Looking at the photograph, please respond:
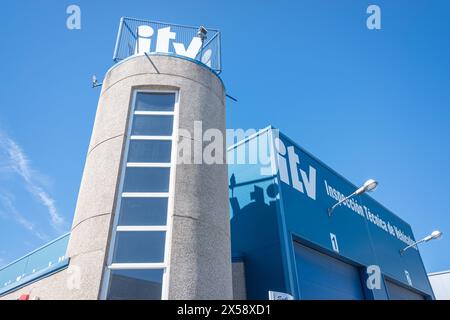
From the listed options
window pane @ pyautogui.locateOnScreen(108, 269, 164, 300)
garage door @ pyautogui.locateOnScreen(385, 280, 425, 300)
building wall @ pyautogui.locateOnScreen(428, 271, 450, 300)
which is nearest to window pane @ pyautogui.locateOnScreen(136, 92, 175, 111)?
window pane @ pyautogui.locateOnScreen(108, 269, 164, 300)

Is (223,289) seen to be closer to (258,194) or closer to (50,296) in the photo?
(50,296)

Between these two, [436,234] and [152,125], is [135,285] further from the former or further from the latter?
[436,234]

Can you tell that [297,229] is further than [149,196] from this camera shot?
Yes

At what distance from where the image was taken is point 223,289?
21.9 feet

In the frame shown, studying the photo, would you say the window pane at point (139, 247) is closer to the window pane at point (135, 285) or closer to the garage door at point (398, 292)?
the window pane at point (135, 285)

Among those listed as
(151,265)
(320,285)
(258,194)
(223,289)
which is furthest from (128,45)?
(320,285)

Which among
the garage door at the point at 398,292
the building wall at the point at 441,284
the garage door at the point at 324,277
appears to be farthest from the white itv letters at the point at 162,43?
the building wall at the point at 441,284

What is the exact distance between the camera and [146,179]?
24.2ft

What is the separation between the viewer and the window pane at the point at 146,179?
727 cm

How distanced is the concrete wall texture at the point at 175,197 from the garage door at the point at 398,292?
990cm

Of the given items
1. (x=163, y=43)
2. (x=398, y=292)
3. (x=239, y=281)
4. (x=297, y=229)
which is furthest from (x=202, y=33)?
(x=398, y=292)

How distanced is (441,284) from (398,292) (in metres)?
13.2

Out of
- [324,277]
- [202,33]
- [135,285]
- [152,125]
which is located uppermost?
[202,33]
